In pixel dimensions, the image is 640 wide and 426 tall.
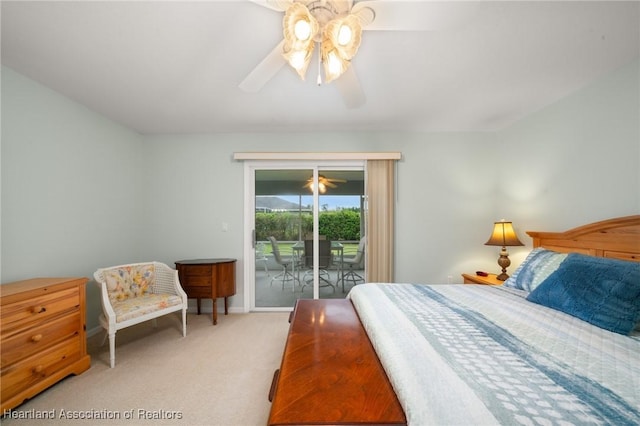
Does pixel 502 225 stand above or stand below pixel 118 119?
below

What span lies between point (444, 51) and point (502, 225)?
2.00 m

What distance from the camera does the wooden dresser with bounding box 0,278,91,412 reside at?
1.59 meters

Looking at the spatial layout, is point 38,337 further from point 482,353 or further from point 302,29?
point 482,353

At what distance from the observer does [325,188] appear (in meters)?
3.58

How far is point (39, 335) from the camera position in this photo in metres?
1.74

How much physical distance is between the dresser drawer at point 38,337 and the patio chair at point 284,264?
6.92 feet

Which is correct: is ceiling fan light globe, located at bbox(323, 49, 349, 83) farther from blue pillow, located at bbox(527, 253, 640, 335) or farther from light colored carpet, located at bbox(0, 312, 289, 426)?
light colored carpet, located at bbox(0, 312, 289, 426)

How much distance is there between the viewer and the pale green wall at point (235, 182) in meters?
2.08

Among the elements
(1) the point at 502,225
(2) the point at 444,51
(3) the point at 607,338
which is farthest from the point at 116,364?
(1) the point at 502,225

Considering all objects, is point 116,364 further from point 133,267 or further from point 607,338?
point 607,338

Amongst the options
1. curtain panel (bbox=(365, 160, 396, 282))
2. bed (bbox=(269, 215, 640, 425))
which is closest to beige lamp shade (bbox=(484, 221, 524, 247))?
bed (bbox=(269, 215, 640, 425))

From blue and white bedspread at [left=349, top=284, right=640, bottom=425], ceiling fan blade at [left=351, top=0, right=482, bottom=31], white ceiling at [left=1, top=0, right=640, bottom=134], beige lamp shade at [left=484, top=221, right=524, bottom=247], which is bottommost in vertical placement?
blue and white bedspread at [left=349, top=284, right=640, bottom=425]

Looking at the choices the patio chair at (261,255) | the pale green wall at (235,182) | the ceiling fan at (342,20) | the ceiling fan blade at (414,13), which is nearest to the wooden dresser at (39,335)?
the pale green wall at (235,182)

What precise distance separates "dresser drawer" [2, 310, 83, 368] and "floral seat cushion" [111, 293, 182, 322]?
27cm
